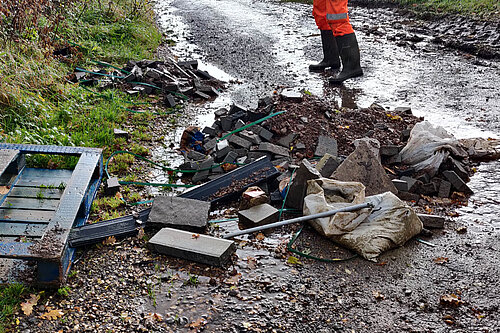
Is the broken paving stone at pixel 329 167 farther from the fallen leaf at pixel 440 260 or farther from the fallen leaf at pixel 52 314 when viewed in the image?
the fallen leaf at pixel 52 314

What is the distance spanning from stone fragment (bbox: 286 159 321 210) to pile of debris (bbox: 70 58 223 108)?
3.04 meters

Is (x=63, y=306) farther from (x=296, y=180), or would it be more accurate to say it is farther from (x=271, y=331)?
(x=296, y=180)

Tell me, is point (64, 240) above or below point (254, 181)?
above

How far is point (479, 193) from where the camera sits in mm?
4195

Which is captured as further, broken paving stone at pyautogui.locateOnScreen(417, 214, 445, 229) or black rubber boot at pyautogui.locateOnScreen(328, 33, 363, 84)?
black rubber boot at pyautogui.locateOnScreen(328, 33, 363, 84)

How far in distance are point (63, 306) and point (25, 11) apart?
481 centimetres

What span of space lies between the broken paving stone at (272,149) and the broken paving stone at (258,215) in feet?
3.24

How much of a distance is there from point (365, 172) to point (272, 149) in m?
1.11

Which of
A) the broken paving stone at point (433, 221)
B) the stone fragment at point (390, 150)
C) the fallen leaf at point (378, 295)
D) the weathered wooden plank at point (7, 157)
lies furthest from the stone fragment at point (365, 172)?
the weathered wooden plank at point (7, 157)

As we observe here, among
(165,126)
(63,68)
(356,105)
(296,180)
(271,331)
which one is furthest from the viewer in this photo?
(63,68)

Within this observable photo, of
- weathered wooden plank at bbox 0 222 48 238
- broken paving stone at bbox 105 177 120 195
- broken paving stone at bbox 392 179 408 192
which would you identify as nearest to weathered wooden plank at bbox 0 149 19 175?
weathered wooden plank at bbox 0 222 48 238

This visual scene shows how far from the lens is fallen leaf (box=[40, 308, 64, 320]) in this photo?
9.09 ft

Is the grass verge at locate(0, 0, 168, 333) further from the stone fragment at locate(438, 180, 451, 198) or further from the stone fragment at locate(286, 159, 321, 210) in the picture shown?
the stone fragment at locate(438, 180, 451, 198)

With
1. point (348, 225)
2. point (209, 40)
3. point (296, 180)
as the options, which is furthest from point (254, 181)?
point (209, 40)
